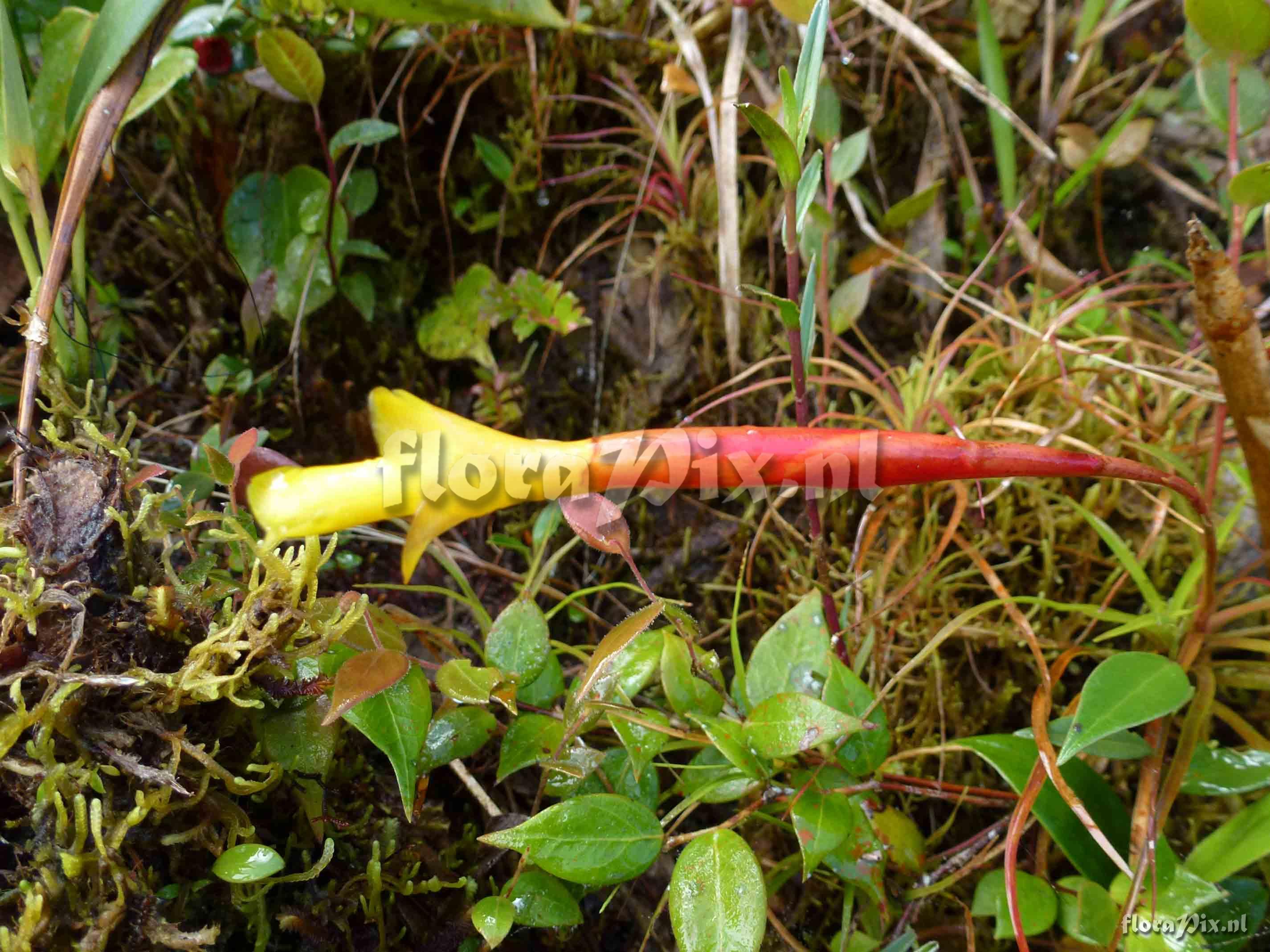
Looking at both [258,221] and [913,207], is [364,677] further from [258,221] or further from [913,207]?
[913,207]

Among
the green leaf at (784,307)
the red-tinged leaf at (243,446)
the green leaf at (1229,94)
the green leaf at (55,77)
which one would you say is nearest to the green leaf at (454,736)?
the red-tinged leaf at (243,446)

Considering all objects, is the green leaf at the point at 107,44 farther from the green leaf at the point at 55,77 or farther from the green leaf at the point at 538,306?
the green leaf at the point at 538,306

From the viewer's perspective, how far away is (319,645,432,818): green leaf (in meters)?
0.69

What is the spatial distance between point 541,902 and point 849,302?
1000 millimetres

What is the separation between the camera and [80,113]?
3.05ft

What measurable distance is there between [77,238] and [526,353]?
0.65 meters

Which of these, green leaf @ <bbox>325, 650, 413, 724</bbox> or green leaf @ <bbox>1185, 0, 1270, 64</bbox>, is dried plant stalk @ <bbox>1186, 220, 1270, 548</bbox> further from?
green leaf @ <bbox>325, 650, 413, 724</bbox>

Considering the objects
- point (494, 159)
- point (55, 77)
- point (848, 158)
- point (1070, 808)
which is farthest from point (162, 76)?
point (1070, 808)

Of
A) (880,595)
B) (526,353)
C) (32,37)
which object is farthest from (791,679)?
(32,37)

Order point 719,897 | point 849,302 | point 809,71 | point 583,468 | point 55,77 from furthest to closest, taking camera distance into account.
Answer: point 849,302 → point 55,77 → point 583,468 → point 809,71 → point 719,897

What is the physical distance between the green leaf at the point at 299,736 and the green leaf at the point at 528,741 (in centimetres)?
17

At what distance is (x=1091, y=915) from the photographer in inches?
31.4

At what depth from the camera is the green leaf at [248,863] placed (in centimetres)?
67

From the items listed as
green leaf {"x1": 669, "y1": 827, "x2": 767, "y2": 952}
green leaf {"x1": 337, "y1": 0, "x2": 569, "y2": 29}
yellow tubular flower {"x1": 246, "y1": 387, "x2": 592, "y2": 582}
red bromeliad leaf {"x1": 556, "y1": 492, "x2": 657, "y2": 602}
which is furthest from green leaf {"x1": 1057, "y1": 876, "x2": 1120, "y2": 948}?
green leaf {"x1": 337, "y1": 0, "x2": 569, "y2": 29}
